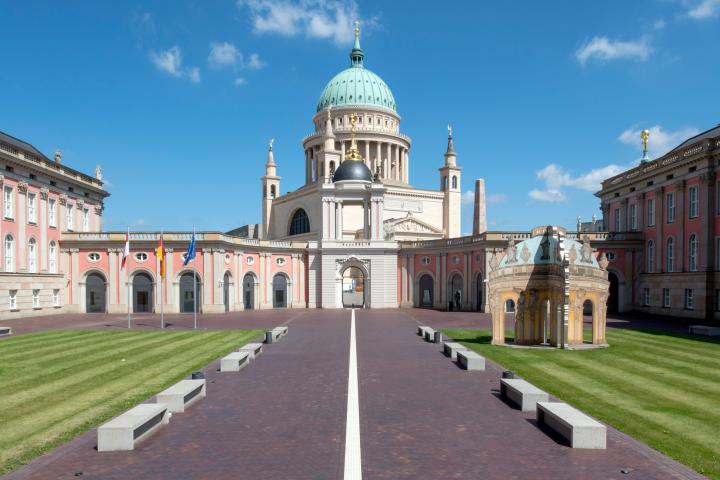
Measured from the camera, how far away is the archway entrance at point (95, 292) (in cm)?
5672

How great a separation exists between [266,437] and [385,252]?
2008 inches

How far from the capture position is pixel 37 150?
198 feet

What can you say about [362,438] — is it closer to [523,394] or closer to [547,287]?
[523,394]

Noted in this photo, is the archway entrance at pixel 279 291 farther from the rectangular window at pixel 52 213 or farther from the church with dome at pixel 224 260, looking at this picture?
the rectangular window at pixel 52 213

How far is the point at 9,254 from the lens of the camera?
47.6 m

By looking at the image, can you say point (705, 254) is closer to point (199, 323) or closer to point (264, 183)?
point (199, 323)

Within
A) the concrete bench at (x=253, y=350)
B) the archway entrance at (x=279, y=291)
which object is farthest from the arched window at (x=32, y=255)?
the concrete bench at (x=253, y=350)

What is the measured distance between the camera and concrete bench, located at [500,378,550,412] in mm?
15758

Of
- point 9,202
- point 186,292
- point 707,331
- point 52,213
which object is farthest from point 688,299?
point 52,213

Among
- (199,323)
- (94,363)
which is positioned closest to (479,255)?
(199,323)

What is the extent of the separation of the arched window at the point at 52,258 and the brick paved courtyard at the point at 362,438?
129 feet

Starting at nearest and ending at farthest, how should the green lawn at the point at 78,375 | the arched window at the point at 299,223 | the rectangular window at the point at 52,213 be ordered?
the green lawn at the point at 78,375 < the rectangular window at the point at 52,213 < the arched window at the point at 299,223

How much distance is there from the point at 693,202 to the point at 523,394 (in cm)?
4085

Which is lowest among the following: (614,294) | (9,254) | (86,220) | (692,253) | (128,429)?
(614,294)
